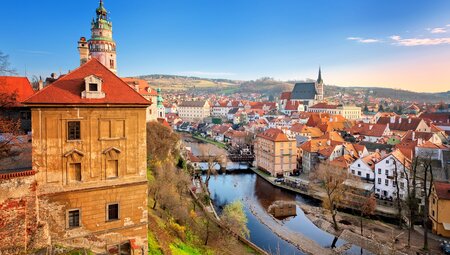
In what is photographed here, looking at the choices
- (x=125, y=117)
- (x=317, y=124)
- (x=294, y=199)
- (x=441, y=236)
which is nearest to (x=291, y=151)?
(x=294, y=199)

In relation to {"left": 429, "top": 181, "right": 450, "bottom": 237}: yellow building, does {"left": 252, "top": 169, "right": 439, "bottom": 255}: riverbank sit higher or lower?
lower

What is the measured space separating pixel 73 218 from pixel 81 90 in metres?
5.72

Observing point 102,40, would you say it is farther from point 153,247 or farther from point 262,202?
point 153,247

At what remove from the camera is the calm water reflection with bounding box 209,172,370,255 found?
1167 inches

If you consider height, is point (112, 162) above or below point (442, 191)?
above

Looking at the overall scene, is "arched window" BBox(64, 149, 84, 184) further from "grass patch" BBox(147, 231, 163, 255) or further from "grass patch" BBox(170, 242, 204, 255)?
"grass patch" BBox(170, 242, 204, 255)

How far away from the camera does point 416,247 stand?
27.0m

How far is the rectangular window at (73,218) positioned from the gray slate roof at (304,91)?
14271 cm

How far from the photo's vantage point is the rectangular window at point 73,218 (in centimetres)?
1485

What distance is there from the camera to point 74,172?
49.3 feet

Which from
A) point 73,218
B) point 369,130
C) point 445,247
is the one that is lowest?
point 445,247

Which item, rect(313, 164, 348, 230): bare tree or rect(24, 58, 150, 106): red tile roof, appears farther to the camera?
rect(313, 164, 348, 230): bare tree

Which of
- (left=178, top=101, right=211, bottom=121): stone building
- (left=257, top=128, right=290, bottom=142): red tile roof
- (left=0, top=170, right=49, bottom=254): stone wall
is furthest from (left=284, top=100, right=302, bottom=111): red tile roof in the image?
(left=0, top=170, right=49, bottom=254): stone wall

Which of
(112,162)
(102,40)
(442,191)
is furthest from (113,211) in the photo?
(102,40)
